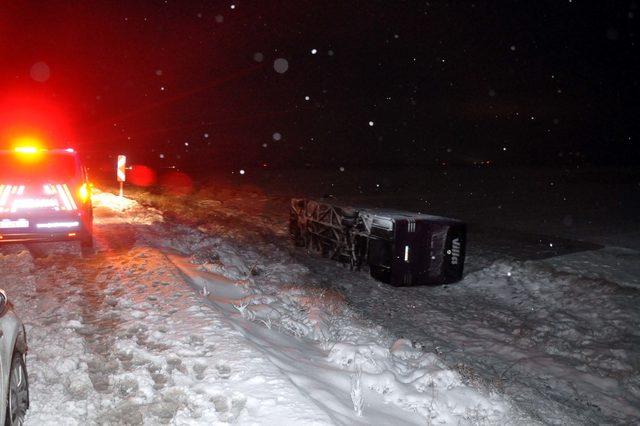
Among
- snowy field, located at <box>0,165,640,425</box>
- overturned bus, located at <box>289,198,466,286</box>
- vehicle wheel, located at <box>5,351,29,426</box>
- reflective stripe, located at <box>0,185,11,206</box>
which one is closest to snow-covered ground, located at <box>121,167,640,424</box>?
snowy field, located at <box>0,165,640,425</box>

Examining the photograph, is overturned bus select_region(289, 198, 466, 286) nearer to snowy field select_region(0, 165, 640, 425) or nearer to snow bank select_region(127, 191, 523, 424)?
snowy field select_region(0, 165, 640, 425)

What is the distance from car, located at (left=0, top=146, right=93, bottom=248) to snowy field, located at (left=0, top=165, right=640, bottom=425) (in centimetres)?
55

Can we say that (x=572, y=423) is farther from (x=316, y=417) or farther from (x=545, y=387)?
(x=316, y=417)

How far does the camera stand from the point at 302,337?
686 centimetres

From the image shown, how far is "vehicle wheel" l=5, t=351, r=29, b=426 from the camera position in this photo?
3496mm

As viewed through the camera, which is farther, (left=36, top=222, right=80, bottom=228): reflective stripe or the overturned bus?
the overturned bus

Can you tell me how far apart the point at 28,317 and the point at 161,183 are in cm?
2731

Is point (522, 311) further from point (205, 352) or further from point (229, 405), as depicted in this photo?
point (229, 405)

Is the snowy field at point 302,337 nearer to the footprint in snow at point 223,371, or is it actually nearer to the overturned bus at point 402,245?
the footprint in snow at point 223,371

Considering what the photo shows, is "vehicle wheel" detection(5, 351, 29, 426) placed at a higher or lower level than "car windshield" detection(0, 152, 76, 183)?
lower

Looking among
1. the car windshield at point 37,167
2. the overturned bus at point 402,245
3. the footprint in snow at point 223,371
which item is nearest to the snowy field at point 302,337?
the footprint in snow at point 223,371

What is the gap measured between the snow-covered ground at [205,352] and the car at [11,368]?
11.6 inches

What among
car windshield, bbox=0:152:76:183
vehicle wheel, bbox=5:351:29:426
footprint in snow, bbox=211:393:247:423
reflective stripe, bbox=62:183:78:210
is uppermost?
car windshield, bbox=0:152:76:183

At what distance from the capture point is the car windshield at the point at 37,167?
8406 millimetres
